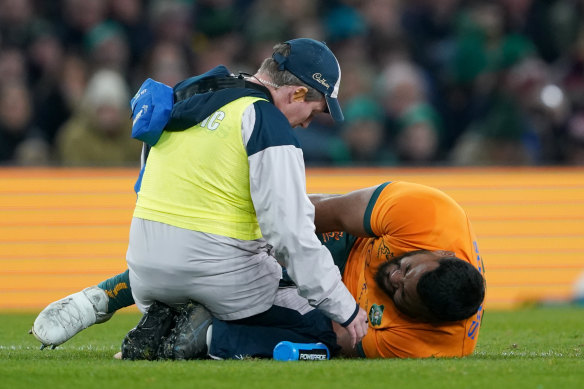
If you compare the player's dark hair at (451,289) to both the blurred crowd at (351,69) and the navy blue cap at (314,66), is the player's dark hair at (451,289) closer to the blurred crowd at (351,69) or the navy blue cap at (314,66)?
the navy blue cap at (314,66)

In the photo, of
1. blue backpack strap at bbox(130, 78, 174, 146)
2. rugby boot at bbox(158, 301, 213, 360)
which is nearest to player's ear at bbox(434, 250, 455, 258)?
A: rugby boot at bbox(158, 301, 213, 360)

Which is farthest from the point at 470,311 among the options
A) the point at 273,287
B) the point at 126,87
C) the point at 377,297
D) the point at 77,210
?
the point at 126,87

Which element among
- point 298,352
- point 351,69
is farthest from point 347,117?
point 298,352

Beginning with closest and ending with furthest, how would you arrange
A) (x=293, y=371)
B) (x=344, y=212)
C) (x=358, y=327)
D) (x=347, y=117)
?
1. (x=293, y=371)
2. (x=358, y=327)
3. (x=344, y=212)
4. (x=347, y=117)

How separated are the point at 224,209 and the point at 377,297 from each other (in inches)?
41.6

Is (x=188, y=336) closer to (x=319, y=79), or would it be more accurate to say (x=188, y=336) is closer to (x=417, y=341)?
(x=417, y=341)

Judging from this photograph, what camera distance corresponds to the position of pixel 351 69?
1107 centimetres

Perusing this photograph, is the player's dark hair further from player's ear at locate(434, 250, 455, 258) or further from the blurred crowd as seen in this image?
the blurred crowd

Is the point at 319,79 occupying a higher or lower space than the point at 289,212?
higher

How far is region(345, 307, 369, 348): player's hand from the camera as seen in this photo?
5.05 m

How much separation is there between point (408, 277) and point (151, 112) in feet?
5.20

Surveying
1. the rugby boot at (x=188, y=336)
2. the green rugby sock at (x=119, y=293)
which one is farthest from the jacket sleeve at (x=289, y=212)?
the green rugby sock at (x=119, y=293)

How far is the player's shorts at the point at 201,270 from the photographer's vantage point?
5.12 m

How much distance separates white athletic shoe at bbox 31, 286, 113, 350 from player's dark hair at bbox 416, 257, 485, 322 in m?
1.85
